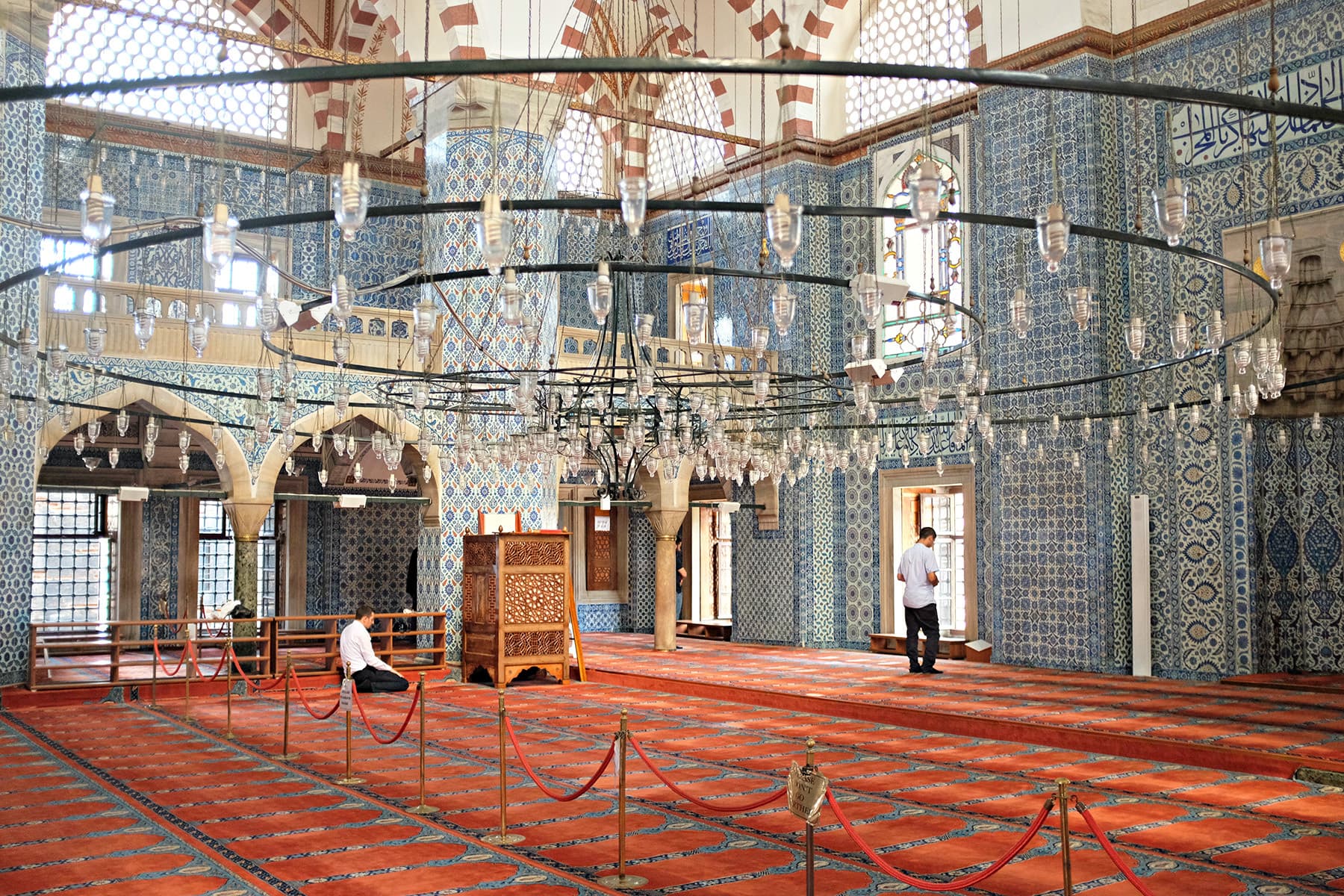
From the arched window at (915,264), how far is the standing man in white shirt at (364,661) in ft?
18.1

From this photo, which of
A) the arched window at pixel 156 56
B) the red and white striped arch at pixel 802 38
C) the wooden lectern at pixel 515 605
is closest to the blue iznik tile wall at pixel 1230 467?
the red and white striped arch at pixel 802 38

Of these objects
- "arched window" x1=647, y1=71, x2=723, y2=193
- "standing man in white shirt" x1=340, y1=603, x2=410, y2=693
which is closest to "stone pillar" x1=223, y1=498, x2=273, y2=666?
"standing man in white shirt" x1=340, y1=603, x2=410, y2=693

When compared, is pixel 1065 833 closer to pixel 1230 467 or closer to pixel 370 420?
pixel 1230 467

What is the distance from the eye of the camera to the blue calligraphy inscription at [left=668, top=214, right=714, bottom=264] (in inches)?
535

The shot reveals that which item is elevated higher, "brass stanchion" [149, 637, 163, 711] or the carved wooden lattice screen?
the carved wooden lattice screen

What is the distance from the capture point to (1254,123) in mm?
8961

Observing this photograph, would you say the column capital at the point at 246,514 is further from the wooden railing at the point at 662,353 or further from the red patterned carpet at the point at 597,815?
the red patterned carpet at the point at 597,815

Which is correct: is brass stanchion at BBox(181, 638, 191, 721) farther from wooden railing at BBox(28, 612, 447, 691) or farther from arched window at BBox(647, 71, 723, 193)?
arched window at BBox(647, 71, 723, 193)

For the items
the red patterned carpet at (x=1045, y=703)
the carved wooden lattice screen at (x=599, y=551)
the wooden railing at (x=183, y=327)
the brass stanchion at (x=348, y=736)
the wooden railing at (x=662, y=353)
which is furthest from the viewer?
the carved wooden lattice screen at (x=599, y=551)

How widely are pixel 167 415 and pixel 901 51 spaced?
7.23m

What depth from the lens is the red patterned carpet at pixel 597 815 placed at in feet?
12.9

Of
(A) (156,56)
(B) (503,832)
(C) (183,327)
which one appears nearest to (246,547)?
(C) (183,327)

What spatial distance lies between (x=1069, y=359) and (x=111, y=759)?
7.24 meters

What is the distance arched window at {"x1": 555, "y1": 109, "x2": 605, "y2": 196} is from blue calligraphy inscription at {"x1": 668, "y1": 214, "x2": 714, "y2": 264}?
1.00 metres
